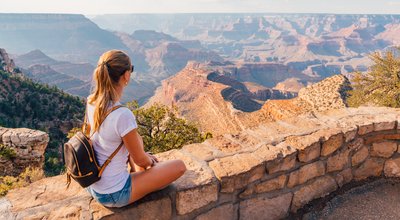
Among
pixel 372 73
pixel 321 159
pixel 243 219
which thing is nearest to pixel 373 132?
pixel 321 159

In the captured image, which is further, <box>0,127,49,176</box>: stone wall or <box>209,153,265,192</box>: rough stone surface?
<box>0,127,49,176</box>: stone wall

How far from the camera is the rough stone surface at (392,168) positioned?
4.83 m

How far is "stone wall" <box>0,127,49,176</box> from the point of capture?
13.4 metres

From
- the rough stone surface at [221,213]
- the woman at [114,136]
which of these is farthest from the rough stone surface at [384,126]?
the woman at [114,136]

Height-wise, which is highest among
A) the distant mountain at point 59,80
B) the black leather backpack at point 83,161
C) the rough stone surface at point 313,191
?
the black leather backpack at point 83,161

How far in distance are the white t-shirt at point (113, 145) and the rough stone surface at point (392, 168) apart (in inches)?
157

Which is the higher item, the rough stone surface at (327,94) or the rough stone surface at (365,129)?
the rough stone surface at (365,129)

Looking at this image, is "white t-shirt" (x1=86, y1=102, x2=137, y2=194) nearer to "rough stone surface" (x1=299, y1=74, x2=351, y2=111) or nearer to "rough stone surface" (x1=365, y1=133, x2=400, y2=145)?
"rough stone surface" (x1=365, y1=133, x2=400, y2=145)

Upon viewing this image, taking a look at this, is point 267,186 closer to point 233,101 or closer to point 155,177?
point 155,177

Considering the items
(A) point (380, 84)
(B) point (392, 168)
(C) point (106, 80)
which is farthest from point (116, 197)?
(A) point (380, 84)

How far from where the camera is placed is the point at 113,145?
2.89 meters

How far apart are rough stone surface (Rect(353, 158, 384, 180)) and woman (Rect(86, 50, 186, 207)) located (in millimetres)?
3204

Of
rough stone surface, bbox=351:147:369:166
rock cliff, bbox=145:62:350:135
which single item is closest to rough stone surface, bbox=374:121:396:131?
rough stone surface, bbox=351:147:369:166

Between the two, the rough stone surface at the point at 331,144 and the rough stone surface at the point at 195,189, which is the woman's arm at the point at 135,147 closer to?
the rough stone surface at the point at 195,189
